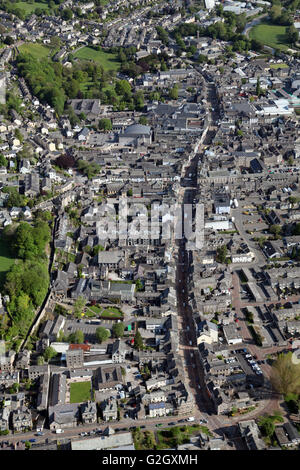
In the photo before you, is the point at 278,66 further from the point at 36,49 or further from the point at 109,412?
the point at 109,412

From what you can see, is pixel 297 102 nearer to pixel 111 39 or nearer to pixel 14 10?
pixel 111 39

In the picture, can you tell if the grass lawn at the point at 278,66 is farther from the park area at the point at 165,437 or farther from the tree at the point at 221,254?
the park area at the point at 165,437

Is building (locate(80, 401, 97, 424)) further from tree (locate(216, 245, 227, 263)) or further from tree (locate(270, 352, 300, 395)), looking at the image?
tree (locate(216, 245, 227, 263))

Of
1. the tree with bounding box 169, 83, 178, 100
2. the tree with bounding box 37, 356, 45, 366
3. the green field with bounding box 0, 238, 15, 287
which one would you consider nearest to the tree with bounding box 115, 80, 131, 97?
the tree with bounding box 169, 83, 178, 100

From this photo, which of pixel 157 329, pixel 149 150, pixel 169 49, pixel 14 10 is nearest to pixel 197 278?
pixel 157 329

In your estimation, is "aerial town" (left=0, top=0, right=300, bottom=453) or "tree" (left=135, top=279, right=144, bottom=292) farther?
"tree" (left=135, top=279, right=144, bottom=292)

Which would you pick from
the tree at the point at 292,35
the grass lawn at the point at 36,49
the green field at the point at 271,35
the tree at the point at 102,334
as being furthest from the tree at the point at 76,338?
the tree at the point at 292,35

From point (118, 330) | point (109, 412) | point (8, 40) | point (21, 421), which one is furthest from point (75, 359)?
point (8, 40)
